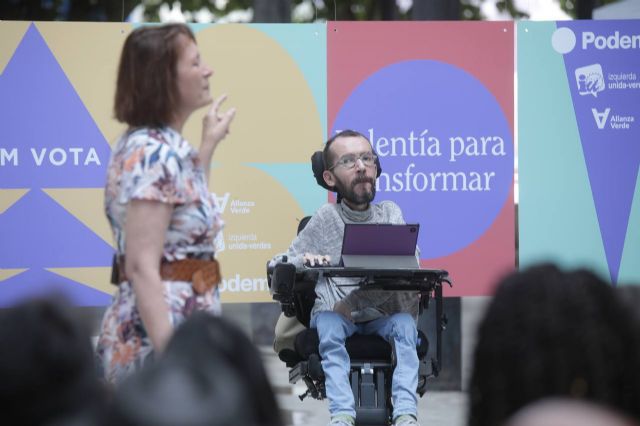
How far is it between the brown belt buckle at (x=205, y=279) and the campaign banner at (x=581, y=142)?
380cm

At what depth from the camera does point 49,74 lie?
6.31 m

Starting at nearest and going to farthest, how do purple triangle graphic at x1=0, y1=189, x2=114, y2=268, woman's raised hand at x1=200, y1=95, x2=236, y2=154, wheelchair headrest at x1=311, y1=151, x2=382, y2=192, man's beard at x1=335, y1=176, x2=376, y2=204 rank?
woman's raised hand at x1=200, y1=95, x2=236, y2=154 < man's beard at x1=335, y1=176, x2=376, y2=204 < wheelchair headrest at x1=311, y1=151, x2=382, y2=192 < purple triangle graphic at x1=0, y1=189, x2=114, y2=268

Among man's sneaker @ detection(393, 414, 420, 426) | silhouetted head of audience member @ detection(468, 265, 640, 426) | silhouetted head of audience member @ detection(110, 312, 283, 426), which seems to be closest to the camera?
silhouetted head of audience member @ detection(110, 312, 283, 426)

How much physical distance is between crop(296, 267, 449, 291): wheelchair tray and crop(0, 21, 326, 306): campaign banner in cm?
153

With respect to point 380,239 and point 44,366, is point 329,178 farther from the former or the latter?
point 44,366

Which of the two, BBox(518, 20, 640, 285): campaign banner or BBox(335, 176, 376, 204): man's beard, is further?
BBox(518, 20, 640, 285): campaign banner

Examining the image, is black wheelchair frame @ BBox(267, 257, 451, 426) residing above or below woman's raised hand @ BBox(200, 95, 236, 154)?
below

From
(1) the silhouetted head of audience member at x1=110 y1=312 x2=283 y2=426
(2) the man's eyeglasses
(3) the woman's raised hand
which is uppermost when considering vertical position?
(2) the man's eyeglasses

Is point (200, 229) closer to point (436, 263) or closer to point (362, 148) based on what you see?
point (362, 148)

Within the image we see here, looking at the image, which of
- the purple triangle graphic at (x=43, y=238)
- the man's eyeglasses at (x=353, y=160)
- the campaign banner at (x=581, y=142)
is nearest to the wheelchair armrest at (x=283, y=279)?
the man's eyeglasses at (x=353, y=160)

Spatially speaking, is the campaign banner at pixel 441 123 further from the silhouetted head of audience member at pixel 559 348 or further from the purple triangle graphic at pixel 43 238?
the silhouetted head of audience member at pixel 559 348

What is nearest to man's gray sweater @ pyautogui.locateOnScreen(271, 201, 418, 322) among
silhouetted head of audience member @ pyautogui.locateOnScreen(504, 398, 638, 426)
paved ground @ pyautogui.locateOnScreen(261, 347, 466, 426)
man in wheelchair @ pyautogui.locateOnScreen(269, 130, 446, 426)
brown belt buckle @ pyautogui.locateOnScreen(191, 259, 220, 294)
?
man in wheelchair @ pyautogui.locateOnScreen(269, 130, 446, 426)

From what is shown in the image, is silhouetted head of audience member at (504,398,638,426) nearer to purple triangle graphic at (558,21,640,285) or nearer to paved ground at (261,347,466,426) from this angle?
paved ground at (261,347,466,426)

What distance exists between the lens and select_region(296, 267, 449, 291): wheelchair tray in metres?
4.70
